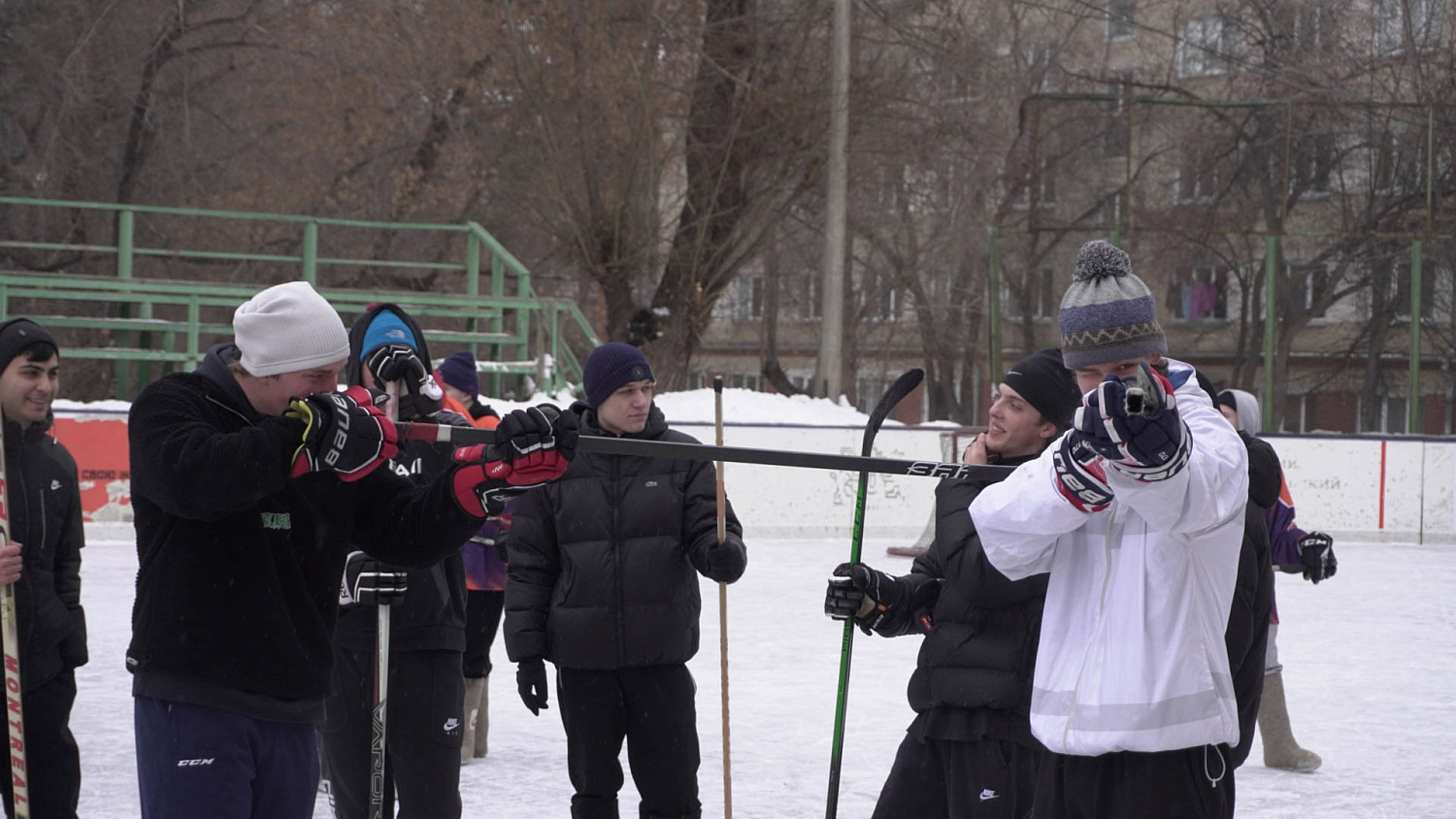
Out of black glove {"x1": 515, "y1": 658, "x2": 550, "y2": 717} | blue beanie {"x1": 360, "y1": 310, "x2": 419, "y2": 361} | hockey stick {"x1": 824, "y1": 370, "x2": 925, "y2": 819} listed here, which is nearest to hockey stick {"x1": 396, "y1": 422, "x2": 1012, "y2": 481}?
hockey stick {"x1": 824, "y1": 370, "x2": 925, "y2": 819}

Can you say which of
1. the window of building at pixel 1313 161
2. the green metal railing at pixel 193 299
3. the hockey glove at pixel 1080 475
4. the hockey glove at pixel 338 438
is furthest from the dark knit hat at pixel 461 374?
the window of building at pixel 1313 161

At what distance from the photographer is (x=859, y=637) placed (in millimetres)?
8844

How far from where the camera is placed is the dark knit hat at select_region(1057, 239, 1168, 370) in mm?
2723

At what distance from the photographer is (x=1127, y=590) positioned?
2.62 meters

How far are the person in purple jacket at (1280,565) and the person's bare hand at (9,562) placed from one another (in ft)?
12.7

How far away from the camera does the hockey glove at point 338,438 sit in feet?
9.05

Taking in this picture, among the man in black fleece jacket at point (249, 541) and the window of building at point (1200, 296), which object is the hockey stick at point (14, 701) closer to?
the man in black fleece jacket at point (249, 541)

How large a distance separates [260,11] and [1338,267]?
55.7ft

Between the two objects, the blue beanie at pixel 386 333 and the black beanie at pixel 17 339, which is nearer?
the black beanie at pixel 17 339

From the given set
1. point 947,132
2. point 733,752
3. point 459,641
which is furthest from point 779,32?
point 459,641

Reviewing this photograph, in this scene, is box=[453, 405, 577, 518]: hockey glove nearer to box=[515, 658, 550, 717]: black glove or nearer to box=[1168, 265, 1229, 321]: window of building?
box=[515, 658, 550, 717]: black glove

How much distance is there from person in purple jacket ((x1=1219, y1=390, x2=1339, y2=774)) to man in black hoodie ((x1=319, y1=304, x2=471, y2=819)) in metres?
2.92

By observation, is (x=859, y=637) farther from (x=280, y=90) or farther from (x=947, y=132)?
(x=280, y=90)

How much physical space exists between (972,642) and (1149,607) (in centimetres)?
80
